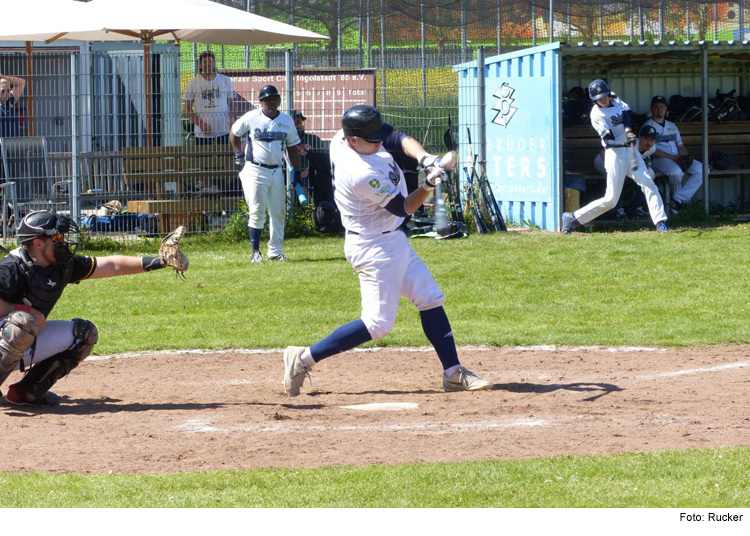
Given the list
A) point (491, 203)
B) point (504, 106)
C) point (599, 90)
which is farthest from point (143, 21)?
point (599, 90)

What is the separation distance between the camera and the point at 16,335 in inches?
243

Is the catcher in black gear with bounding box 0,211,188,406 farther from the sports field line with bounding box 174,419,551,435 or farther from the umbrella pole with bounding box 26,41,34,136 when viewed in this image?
the umbrella pole with bounding box 26,41,34,136

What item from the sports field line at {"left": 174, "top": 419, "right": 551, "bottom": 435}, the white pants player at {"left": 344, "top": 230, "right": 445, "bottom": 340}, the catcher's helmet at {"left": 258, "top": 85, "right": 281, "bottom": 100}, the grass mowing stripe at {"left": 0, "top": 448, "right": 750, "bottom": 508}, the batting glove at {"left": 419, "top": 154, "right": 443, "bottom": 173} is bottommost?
the sports field line at {"left": 174, "top": 419, "right": 551, "bottom": 435}

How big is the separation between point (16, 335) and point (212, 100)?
355 inches

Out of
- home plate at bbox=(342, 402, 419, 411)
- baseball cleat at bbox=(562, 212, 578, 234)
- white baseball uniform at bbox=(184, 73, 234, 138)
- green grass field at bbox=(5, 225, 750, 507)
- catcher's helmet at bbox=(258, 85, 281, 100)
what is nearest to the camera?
green grass field at bbox=(5, 225, 750, 507)

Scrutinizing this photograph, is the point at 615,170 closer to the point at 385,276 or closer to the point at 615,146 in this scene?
the point at 615,146

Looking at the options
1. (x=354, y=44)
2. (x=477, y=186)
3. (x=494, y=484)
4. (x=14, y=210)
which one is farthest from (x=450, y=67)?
(x=494, y=484)

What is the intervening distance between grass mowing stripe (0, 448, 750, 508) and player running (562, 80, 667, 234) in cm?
916

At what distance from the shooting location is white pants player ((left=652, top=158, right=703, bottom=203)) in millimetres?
16125

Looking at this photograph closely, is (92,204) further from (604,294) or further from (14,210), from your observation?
(604,294)

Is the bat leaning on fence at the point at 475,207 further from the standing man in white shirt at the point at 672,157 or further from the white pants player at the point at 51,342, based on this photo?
the white pants player at the point at 51,342

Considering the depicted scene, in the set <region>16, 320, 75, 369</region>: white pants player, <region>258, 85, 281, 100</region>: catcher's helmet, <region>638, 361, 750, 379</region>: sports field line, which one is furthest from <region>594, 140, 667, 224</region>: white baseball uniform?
<region>16, 320, 75, 369</region>: white pants player

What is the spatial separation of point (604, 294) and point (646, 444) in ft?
17.0

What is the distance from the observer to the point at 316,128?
1736 centimetres
